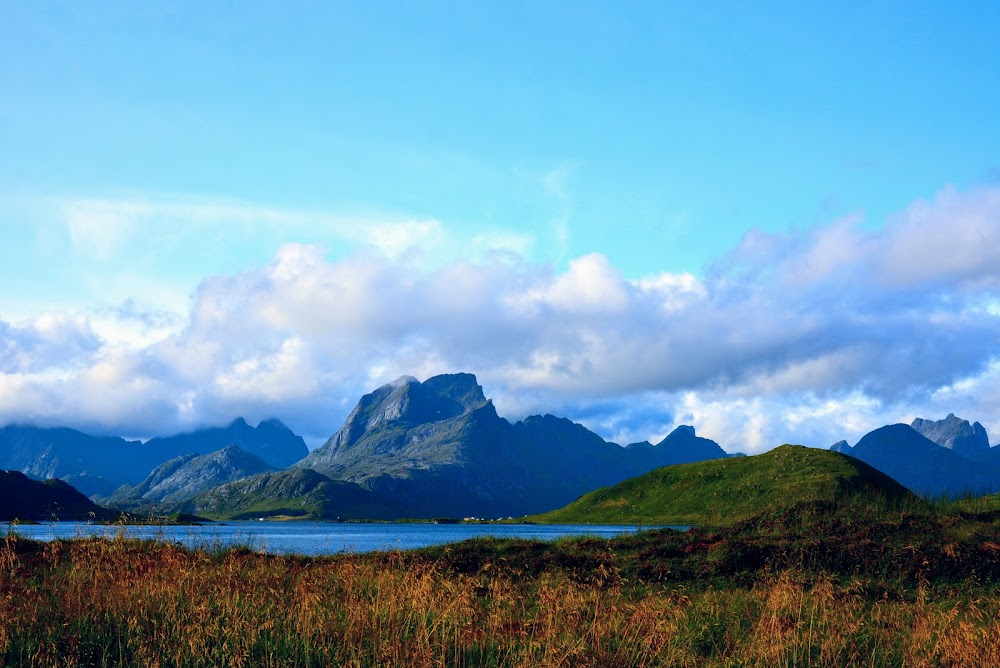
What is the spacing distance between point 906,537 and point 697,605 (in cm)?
1787

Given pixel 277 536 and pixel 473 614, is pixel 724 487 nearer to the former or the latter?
pixel 277 536

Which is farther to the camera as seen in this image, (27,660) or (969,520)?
(969,520)

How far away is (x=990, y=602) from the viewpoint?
2373 cm

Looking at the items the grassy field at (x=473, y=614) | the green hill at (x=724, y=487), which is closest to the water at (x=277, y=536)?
the grassy field at (x=473, y=614)

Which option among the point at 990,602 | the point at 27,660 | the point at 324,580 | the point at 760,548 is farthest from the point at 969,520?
the point at 27,660

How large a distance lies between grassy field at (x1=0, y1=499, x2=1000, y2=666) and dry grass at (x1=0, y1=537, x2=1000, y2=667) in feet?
0.17

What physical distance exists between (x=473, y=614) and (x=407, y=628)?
5.35ft

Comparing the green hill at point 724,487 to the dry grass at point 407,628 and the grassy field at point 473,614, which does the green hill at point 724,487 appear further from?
the dry grass at point 407,628

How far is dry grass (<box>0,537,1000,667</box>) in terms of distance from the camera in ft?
43.7

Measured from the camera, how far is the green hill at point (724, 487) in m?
128

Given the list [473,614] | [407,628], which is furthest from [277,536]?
[407,628]

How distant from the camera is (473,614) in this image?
1623 centimetres

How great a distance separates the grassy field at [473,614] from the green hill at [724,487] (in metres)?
95.8

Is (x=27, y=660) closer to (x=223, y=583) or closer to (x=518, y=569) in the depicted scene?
(x=223, y=583)
